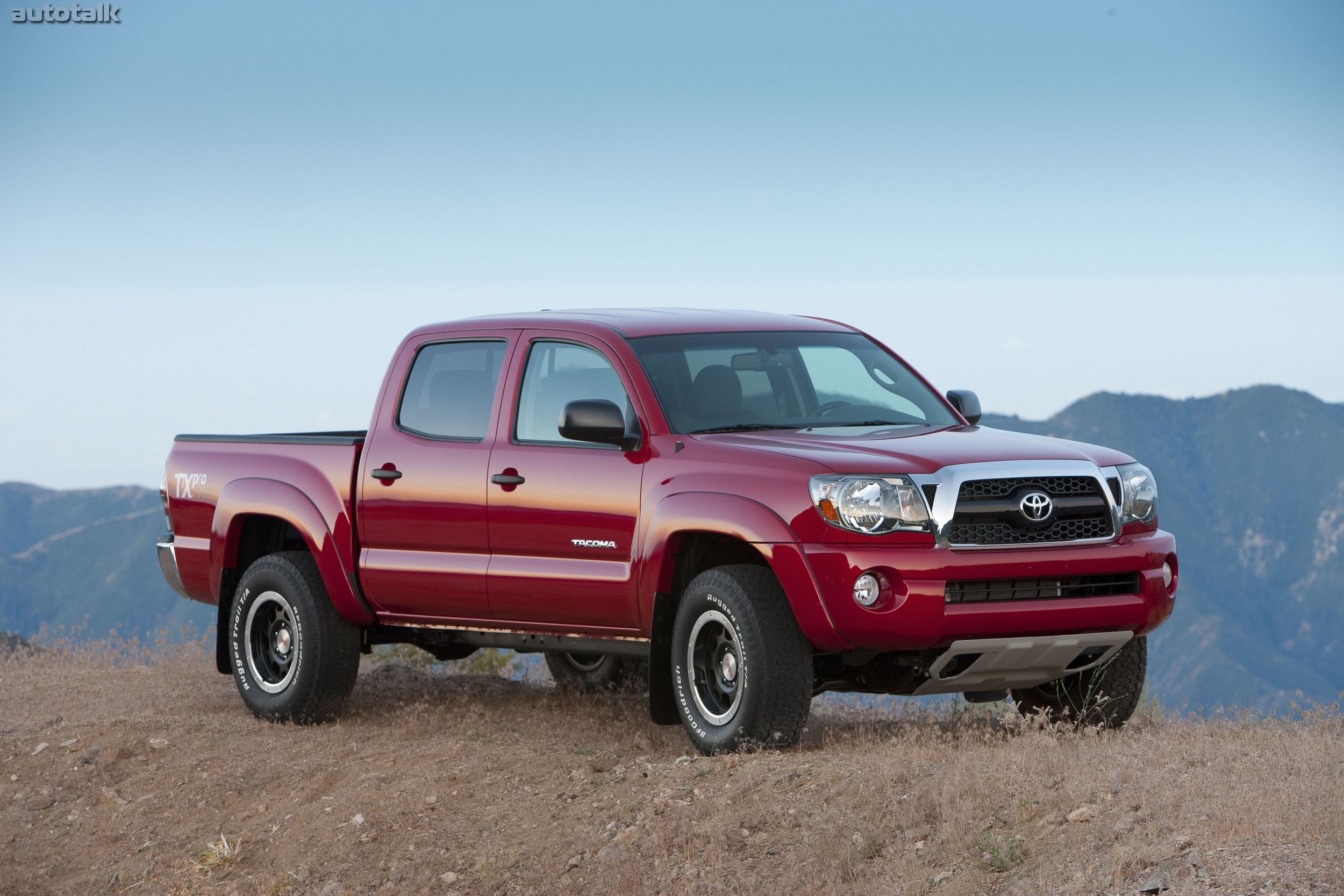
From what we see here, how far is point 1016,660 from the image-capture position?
22.3 ft

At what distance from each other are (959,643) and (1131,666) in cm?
148

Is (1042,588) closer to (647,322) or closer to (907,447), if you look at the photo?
(907,447)

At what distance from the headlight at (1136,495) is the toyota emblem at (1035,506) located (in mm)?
550

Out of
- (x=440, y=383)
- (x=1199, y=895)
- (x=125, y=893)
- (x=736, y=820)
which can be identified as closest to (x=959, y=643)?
(x=736, y=820)

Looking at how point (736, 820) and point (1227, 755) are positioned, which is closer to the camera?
point (736, 820)

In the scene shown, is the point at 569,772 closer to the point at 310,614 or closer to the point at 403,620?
the point at 403,620

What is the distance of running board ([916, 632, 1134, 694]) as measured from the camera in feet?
21.9

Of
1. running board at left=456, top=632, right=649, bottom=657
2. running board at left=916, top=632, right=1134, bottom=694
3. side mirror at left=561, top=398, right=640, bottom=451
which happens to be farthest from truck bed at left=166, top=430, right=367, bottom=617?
running board at left=916, top=632, right=1134, bottom=694

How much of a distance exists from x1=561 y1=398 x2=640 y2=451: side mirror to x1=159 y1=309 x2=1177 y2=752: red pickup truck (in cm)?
1

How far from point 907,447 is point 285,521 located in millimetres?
4216

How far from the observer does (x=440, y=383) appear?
8.51 meters

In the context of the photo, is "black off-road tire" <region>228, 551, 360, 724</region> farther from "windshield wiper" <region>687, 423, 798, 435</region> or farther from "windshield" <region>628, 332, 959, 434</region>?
"windshield wiper" <region>687, 423, 798, 435</region>

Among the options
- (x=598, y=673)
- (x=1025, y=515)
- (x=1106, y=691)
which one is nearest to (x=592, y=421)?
(x=1025, y=515)

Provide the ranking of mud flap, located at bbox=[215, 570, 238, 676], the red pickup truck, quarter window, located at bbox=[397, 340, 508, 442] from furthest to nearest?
mud flap, located at bbox=[215, 570, 238, 676]
quarter window, located at bbox=[397, 340, 508, 442]
the red pickup truck
